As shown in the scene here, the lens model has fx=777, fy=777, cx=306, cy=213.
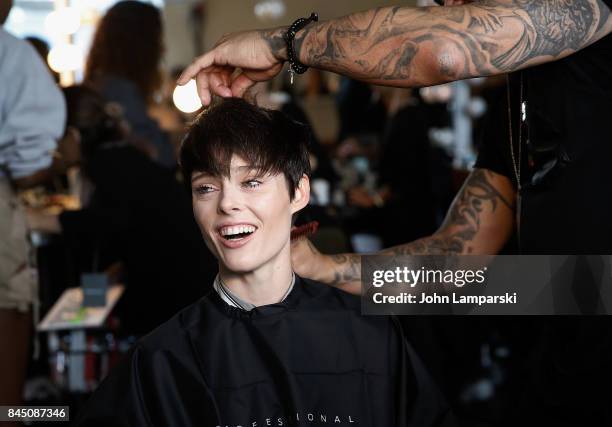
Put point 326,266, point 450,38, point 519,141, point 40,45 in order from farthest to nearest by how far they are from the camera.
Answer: point 40,45 → point 326,266 → point 519,141 → point 450,38

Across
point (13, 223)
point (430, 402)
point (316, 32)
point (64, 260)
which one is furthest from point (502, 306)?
point (64, 260)

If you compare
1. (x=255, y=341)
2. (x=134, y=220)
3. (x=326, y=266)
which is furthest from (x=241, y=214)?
(x=134, y=220)

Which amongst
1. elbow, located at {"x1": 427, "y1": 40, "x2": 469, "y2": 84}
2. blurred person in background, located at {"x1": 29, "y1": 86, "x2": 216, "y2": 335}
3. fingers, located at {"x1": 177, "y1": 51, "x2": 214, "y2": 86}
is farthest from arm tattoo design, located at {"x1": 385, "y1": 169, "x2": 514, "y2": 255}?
blurred person in background, located at {"x1": 29, "y1": 86, "x2": 216, "y2": 335}

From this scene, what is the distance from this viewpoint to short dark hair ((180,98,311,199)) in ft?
4.83

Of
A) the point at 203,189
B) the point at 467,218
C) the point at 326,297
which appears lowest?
the point at 326,297

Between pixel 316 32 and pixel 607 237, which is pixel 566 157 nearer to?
pixel 607 237

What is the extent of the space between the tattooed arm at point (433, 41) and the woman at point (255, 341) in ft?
0.52

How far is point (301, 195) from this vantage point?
1.59 metres

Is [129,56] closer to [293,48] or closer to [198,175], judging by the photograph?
[198,175]

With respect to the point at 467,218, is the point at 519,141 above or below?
above

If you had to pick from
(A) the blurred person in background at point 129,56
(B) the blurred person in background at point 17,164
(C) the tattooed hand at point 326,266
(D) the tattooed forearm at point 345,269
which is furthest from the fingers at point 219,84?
(A) the blurred person in background at point 129,56

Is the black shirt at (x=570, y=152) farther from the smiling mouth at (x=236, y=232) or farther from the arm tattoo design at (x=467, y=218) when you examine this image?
the smiling mouth at (x=236, y=232)

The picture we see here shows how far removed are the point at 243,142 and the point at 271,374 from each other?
1.45 feet

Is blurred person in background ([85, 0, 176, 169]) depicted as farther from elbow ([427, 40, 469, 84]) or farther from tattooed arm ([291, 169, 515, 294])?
elbow ([427, 40, 469, 84])
